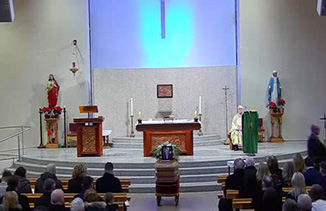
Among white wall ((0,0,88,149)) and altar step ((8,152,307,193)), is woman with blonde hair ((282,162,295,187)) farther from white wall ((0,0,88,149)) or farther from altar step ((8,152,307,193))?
white wall ((0,0,88,149))

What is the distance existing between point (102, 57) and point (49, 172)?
28.2 feet

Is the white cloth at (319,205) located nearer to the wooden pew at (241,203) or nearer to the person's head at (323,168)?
the wooden pew at (241,203)

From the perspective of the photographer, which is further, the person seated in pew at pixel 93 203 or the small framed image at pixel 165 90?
the small framed image at pixel 165 90

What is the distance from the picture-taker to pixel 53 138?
1415 centimetres

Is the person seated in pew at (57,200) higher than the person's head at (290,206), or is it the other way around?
the person's head at (290,206)

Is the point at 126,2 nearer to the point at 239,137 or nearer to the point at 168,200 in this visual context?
the point at 239,137

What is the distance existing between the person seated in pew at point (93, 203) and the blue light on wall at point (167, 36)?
1006 cm

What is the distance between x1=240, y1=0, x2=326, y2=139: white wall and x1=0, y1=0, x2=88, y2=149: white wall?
5.11 m

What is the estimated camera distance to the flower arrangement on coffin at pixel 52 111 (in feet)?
45.4

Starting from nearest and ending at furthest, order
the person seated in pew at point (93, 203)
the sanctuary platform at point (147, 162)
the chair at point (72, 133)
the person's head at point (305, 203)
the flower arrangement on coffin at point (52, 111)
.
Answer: the person's head at point (305, 203) → the person seated in pew at point (93, 203) → the sanctuary platform at point (147, 162) → the flower arrangement on coffin at point (52, 111) → the chair at point (72, 133)

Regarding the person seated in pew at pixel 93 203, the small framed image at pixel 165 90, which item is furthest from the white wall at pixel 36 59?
the person seated in pew at pixel 93 203

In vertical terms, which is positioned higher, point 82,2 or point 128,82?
point 82,2

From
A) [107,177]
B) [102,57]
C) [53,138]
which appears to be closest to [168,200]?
[107,177]

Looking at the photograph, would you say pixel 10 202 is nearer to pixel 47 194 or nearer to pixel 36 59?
pixel 47 194
